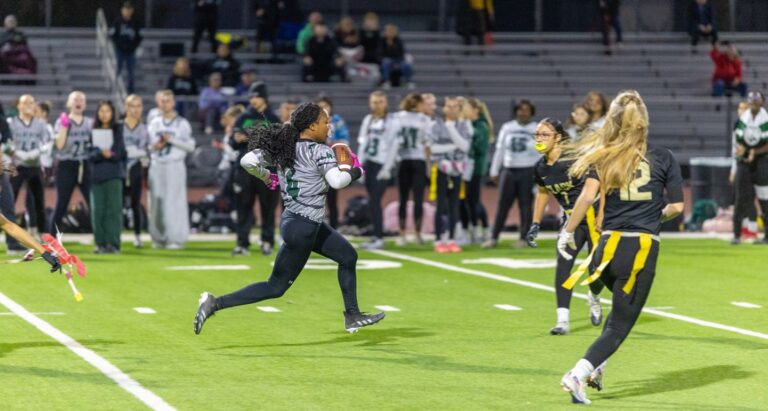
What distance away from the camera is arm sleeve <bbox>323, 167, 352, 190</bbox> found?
35.1 feet

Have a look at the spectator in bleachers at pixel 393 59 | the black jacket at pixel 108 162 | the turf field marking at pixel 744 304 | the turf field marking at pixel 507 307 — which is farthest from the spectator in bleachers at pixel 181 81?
the turf field marking at pixel 744 304

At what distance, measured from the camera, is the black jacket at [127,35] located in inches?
1160

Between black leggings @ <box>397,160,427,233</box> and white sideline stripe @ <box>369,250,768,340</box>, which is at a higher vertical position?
black leggings @ <box>397,160,427,233</box>

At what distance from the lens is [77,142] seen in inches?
747

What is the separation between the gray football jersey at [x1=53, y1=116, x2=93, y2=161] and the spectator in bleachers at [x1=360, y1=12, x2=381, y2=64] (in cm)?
1356

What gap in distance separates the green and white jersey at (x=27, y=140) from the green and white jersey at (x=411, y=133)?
4.34 m

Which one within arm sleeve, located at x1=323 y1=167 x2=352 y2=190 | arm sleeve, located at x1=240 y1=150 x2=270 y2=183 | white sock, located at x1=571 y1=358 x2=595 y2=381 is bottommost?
white sock, located at x1=571 y1=358 x2=595 y2=381

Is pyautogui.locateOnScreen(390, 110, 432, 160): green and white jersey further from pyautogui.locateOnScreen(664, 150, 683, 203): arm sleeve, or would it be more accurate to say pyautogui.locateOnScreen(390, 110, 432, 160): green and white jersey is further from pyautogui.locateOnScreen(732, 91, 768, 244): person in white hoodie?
pyautogui.locateOnScreen(664, 150, 683, 203): arm sleeve

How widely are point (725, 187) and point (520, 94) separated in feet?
29.9

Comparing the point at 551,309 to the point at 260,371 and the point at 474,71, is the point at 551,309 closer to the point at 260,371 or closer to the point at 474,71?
the point at 260,371

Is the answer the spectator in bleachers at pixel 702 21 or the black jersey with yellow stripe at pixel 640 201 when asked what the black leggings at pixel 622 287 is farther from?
the spectator in bleachers at pixel 702 21

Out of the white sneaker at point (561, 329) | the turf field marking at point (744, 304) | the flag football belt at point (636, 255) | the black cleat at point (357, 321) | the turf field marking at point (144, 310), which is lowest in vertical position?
the turf field marking at point (744, 304)

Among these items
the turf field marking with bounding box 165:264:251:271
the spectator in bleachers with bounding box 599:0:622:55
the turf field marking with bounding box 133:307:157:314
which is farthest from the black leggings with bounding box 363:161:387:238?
the spectator in bleachers with bounding box 599:0:622:55

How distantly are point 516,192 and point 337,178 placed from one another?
923 centimetres
